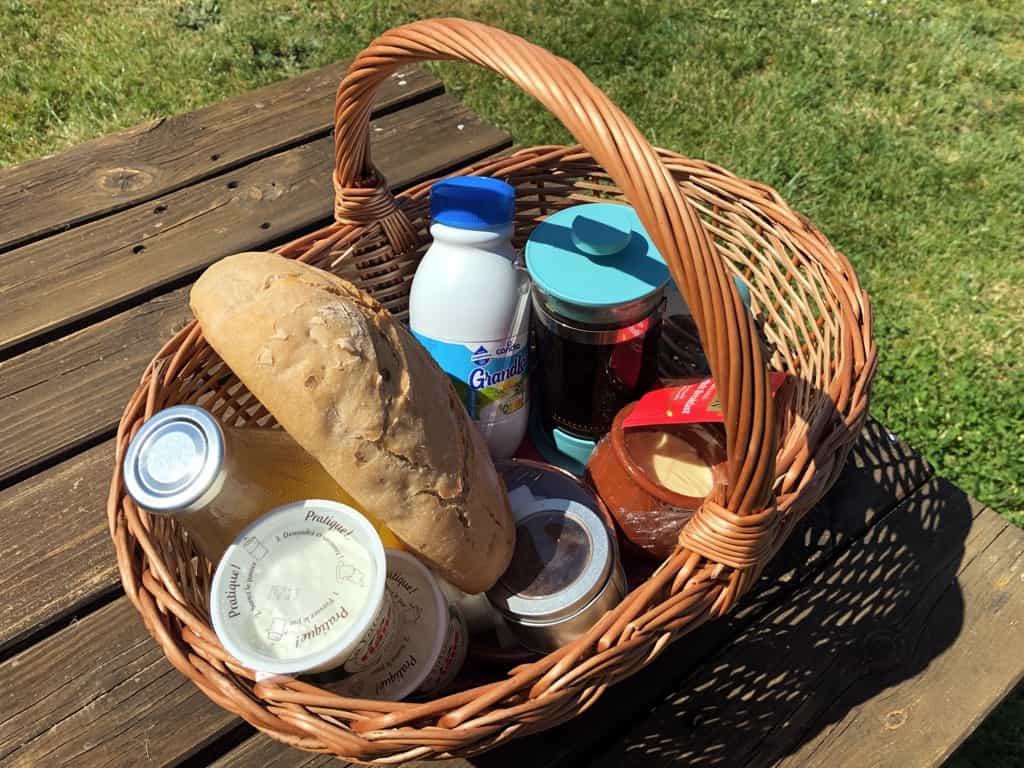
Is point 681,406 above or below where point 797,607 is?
above


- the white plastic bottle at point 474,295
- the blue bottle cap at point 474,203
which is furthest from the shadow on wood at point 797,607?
the blue bottle cap at point 474,203

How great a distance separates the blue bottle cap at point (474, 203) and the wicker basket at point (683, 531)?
124mm

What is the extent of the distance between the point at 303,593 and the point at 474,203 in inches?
16.7

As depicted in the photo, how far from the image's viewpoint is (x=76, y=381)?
1.11 meters

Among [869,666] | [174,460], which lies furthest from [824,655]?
[174,460]

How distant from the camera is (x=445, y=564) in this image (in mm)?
686

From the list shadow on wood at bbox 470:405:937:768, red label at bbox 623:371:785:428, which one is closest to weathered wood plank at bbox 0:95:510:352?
red label at bbox 623:371:785:428

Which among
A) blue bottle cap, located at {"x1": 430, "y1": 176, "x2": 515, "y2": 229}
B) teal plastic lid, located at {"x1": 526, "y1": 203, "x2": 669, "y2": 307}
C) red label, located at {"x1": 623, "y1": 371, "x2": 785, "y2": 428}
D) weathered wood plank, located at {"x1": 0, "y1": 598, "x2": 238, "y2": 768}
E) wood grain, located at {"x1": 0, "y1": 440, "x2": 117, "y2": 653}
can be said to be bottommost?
weathered wood plank, located at {"x1": 0, "y1": 598, "x2": 238, "y2": 768}

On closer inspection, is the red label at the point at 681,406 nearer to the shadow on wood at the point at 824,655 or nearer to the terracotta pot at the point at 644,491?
the terracotta pot at the point at 644,491

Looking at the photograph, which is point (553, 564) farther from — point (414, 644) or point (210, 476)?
point (210, 476)

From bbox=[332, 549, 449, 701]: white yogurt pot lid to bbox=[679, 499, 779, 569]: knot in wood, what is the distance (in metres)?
0.23

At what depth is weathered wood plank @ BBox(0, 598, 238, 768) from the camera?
0.80 m

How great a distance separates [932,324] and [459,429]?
1319 millimetres

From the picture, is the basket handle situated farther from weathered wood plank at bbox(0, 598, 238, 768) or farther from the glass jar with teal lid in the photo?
weathered wood plank at bbox(0, 598, 238, 768)
